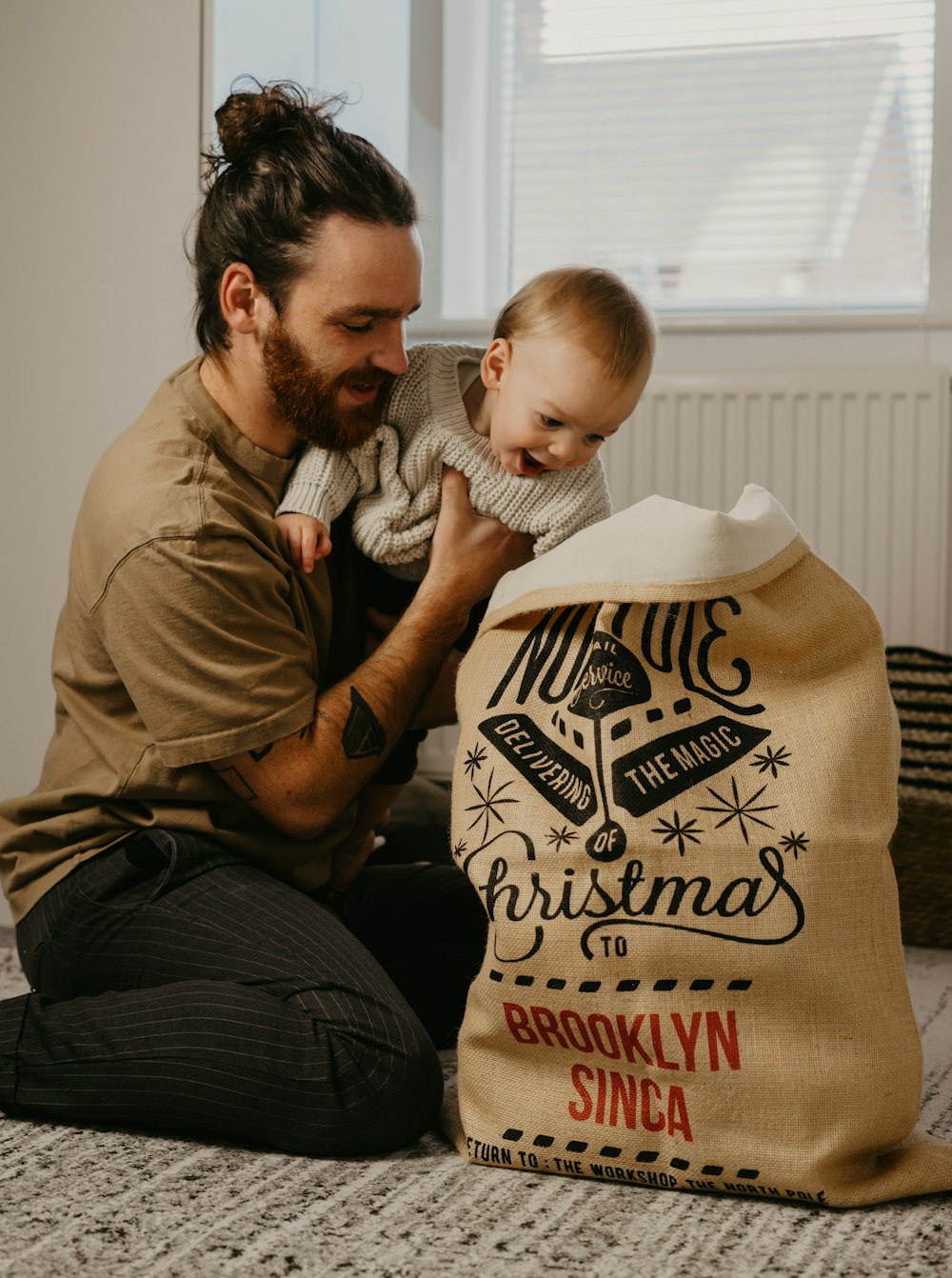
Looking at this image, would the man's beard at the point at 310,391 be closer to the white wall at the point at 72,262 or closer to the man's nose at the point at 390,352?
the man's nose at the point at 390,352

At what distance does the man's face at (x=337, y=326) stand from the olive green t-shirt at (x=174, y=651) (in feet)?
0.25

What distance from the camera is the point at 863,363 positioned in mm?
2621

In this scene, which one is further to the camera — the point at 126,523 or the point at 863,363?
the point at 863,363

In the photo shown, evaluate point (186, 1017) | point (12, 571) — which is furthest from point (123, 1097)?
point (12, 571)

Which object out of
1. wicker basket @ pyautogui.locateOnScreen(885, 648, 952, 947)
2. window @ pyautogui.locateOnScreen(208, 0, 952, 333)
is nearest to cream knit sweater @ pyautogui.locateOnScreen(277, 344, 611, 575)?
wicker basket @ pyautogui.locateOnScreen(885, 648, 952, 947)

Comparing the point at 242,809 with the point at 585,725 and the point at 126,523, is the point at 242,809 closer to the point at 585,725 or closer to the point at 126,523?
the point at 126,523

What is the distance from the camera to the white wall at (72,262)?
6.66ft

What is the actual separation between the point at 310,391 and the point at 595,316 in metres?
0.32

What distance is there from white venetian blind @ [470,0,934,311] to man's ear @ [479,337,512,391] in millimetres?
1331

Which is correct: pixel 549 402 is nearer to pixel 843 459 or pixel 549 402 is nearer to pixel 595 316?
pixel 595 316

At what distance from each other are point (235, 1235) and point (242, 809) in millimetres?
459

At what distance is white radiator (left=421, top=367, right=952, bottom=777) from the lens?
95.3 inches

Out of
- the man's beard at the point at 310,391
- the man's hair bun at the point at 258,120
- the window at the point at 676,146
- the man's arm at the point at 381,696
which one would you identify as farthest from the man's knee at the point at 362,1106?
the window at the point at 676,146

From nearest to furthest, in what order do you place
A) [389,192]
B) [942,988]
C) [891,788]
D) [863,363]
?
[891,788]
[389,192]
[942,988]
[863,363]
